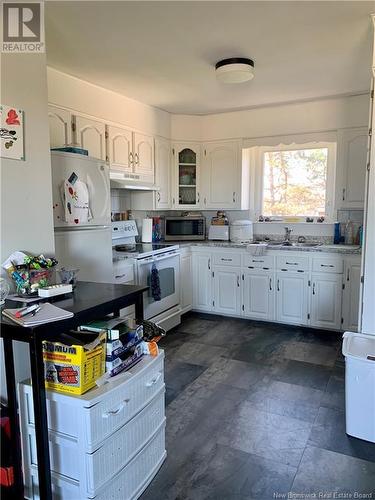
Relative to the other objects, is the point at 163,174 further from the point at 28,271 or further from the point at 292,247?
the point at 28,271

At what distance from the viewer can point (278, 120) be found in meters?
4.29

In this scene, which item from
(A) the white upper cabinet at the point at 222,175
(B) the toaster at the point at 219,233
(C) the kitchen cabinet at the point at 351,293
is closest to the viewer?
(C) the kitchen cabinet at the point at 351,293

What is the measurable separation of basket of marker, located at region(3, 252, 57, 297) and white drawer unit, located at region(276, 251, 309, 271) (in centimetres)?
274

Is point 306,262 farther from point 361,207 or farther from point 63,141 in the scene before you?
point 63,141

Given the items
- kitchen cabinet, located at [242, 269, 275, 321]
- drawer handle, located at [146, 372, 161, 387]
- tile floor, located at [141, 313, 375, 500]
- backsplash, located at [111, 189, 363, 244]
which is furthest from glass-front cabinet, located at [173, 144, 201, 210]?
drawer handle, located at [146, 372, 161, 387]

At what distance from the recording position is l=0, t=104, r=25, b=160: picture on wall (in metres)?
1.87

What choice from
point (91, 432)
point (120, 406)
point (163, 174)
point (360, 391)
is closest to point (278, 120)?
point (163, 174)

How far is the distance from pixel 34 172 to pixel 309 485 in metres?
2.17

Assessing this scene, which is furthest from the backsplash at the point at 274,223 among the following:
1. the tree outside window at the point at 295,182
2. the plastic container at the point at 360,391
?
the plastic container at the point at 360,391

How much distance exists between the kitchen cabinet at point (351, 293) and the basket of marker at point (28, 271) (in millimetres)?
Answer: 2938

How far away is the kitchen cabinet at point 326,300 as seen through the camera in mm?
3811

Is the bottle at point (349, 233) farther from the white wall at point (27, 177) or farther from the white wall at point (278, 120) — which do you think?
the white wall at point (27, 177)

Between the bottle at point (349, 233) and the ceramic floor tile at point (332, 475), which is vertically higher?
the bottle at point (349, 233)

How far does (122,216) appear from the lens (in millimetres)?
4254
